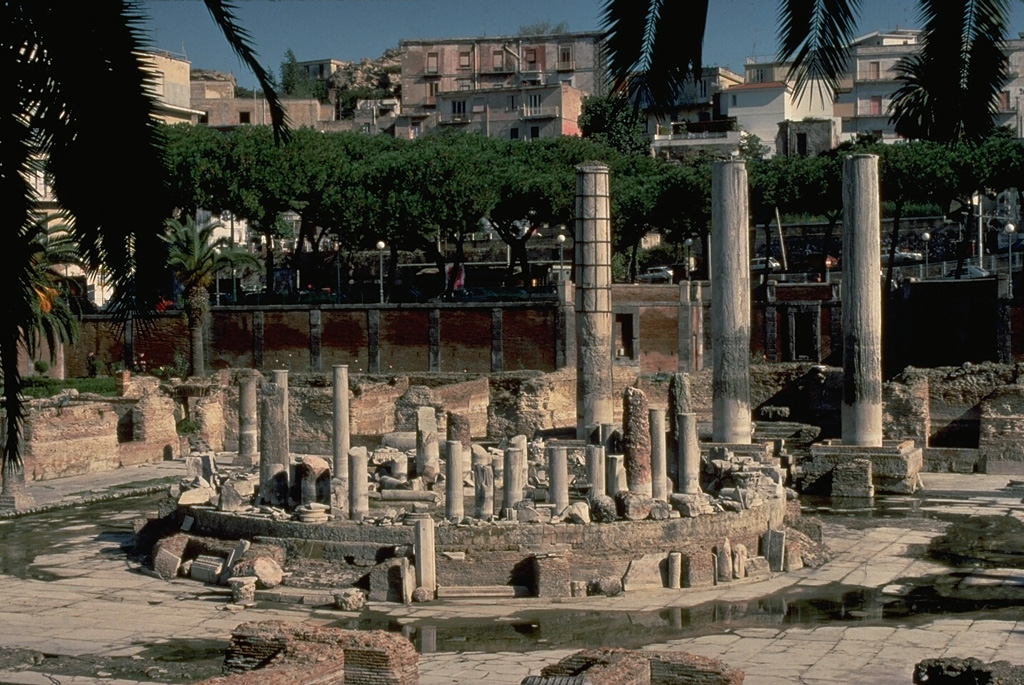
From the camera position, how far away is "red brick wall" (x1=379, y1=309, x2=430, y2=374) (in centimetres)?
4806

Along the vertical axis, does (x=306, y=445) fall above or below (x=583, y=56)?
below

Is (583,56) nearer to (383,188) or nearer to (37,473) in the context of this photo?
(383,188)

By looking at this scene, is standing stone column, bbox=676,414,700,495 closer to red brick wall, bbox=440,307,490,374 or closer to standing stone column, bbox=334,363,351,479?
standing stone column, bbox=334,363,351,479

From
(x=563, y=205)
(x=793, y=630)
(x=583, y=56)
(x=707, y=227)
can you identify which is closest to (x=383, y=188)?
(x=563, y=205)

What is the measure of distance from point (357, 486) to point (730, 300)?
10014 mm

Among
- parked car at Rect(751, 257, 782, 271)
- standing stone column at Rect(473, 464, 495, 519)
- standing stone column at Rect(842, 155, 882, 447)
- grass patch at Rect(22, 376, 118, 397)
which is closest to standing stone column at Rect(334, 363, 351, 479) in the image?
standing stone column at Rect(473, 464, 495, 519)

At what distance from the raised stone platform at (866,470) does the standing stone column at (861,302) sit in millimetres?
348

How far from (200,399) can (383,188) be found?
52.6 feet

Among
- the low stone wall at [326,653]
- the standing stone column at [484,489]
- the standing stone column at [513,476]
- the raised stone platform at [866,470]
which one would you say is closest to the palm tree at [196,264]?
the raised stone platform at [866,470]

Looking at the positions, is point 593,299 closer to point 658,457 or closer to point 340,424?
point 658,457

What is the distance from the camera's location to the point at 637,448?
77.2ft

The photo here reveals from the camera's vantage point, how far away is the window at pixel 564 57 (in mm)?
77438

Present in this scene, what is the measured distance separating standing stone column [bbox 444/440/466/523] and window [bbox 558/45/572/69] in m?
57.9

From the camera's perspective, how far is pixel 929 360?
47656mm
